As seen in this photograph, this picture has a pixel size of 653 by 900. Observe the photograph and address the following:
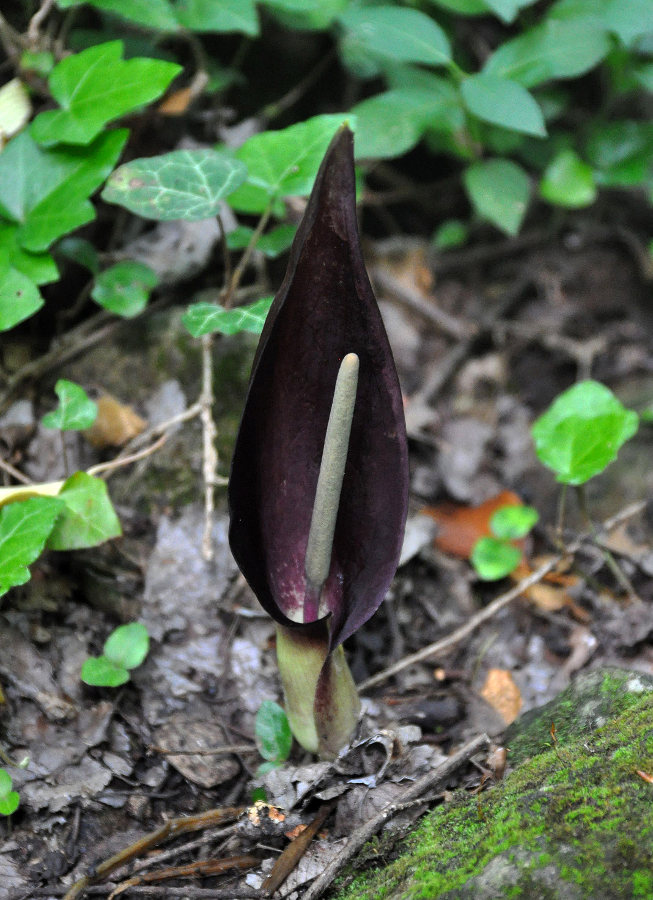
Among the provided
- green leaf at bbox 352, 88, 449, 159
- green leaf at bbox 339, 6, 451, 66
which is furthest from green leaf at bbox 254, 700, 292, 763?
green leaf at bbox 339, 6, 451, 66

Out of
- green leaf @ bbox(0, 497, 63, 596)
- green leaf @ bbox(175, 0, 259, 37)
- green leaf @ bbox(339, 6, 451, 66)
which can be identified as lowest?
green leaf @ bbox(0, 497, 63, 596)

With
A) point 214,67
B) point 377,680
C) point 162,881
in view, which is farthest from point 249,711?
point 214,67

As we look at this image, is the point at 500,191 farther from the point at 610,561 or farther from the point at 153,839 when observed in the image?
the point at 153,839

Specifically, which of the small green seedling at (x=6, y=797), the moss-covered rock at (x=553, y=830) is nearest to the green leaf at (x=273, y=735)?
the moss-covered rock at (x=553, y=830)

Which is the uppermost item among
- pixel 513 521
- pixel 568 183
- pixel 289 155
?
pixel 289 155

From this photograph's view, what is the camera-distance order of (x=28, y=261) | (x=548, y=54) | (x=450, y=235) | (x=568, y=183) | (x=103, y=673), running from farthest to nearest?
(x=450, y=235)
(x=568, y=183)
(x=548, y=54)
(x=28, y=261)
(x=103, y=673)

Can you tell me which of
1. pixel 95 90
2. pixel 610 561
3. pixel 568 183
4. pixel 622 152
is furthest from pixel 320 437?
pixel 622 152

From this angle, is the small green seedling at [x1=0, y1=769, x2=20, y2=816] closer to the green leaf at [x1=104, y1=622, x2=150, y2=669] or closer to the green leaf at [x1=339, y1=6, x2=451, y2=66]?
the green leaf at [x1=104, y1=622, x2=150, y2=669]

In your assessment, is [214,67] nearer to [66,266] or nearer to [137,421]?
[66,266]
